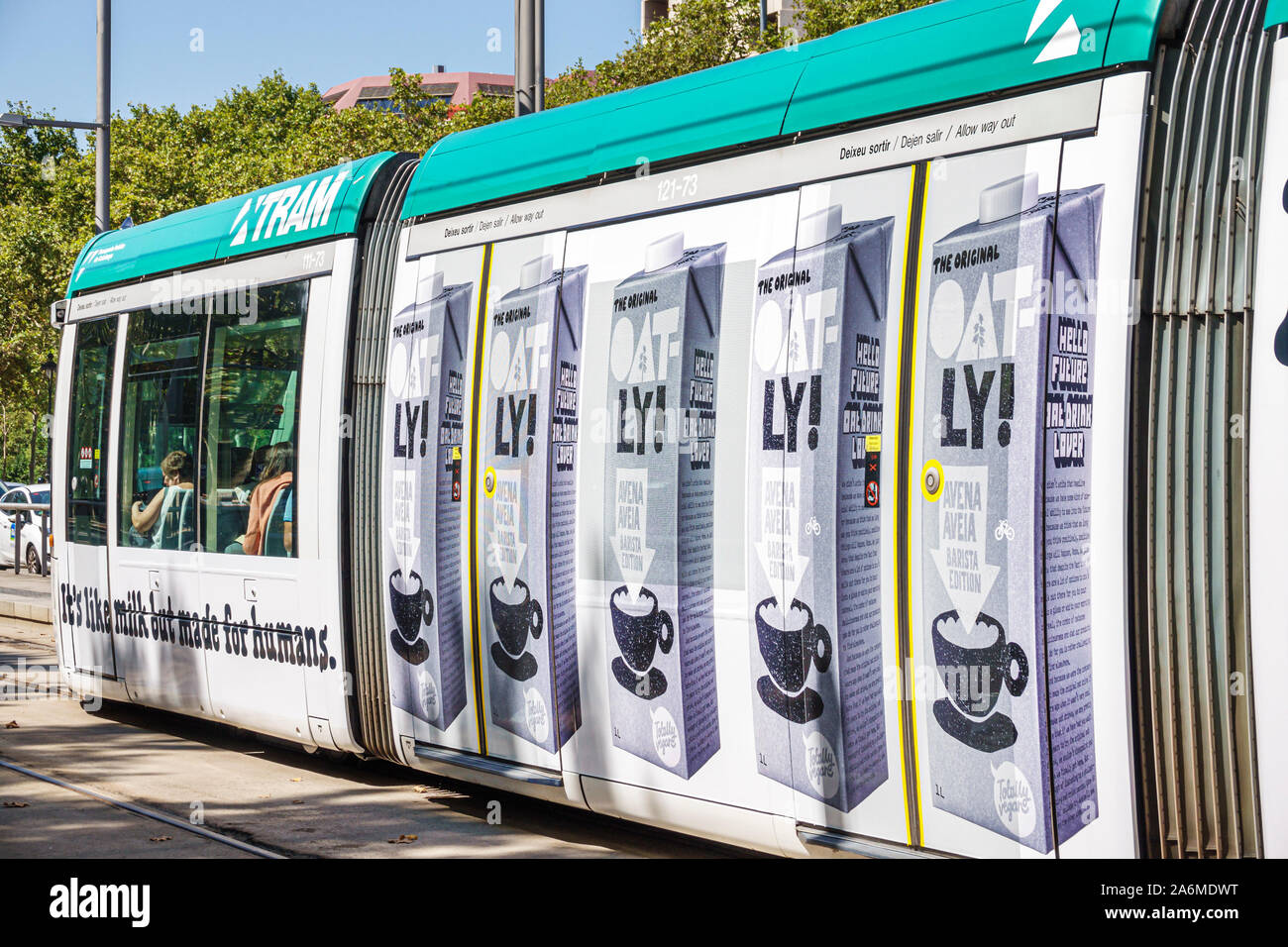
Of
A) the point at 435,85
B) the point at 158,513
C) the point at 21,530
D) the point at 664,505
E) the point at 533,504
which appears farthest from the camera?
the point at 435,85

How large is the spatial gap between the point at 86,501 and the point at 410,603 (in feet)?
13.8

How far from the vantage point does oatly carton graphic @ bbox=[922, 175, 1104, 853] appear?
441 centimetres

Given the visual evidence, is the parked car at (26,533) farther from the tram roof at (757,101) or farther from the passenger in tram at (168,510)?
the tram roof at (757,101)

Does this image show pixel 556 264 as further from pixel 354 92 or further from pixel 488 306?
pixel 354 92

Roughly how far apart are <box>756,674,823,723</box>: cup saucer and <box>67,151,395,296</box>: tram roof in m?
3.96

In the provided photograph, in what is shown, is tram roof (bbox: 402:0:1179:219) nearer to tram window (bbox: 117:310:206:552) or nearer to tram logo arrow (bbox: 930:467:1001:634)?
tram logo arrow (bbox: 930:467:1001:634)

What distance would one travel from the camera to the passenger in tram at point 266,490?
27.0 ft

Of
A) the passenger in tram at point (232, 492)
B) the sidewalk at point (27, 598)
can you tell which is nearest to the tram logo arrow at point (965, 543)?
the passenger in tram at point (232, 492)

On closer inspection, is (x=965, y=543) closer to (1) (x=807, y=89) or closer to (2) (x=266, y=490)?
(1) (x=807, y=89)

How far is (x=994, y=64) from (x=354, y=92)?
112183 mm

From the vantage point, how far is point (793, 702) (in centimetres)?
529

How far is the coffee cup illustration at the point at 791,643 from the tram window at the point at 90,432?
6.33m

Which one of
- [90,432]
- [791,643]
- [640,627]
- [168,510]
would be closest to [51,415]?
[90,432]

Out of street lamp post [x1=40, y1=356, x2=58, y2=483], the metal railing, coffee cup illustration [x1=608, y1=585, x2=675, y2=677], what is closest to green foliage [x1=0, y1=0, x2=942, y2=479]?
the metal railing
